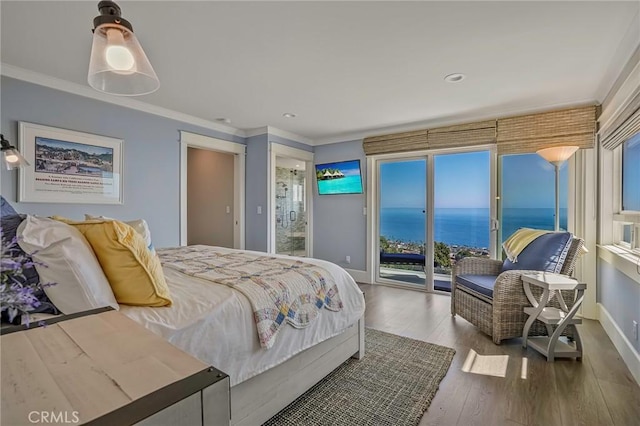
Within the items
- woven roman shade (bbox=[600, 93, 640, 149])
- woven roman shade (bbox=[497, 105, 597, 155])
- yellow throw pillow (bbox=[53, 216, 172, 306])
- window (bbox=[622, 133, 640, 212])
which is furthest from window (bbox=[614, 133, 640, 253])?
yellow throw pillow (bbox=[53, 216, 172, 306])

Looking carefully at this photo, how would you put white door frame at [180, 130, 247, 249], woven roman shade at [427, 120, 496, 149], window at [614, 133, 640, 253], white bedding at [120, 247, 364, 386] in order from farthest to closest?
white door frame at [180, 130, 247, 249], woven roman shade at [427, 120, 496, 149], window at [614, 133, 640, 253], white bedding at [120, 247, 364, 386]

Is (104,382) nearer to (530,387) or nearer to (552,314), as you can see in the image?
(530,387)

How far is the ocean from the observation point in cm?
364

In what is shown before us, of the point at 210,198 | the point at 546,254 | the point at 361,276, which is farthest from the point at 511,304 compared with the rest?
the point at 210,198

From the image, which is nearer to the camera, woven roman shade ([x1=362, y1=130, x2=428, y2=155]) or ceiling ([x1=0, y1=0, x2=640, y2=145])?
ceiling ([x1=0, y1=0, x2=640, y2=145])

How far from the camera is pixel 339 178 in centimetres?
501

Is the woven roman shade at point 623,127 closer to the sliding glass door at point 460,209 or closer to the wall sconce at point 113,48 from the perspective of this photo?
the sliding glass door at point 460,209

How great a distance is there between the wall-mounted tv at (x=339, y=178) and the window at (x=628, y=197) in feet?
9.63

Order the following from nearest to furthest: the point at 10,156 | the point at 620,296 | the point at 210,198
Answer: the point at 10,156 < the point at 620,296 < the point at 210,198

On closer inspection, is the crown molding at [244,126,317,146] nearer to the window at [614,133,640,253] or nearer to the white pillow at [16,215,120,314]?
the white pillow at [16,215,120,314]

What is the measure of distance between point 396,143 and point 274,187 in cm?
189

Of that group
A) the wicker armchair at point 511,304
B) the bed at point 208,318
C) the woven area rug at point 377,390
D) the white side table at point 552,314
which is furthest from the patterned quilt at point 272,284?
the white side table at point 552,314

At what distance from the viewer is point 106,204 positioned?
3197 mm
